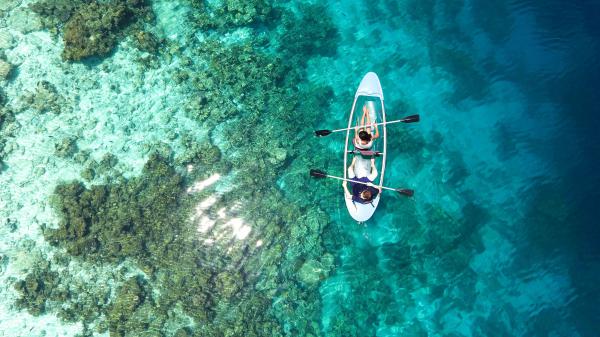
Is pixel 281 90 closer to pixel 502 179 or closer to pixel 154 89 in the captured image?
pixel 154 89

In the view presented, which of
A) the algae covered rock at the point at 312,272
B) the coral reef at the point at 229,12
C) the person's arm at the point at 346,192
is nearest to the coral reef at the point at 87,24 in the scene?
the coral reef at the point at 229,12

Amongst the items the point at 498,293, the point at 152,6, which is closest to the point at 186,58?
the point at 152,6

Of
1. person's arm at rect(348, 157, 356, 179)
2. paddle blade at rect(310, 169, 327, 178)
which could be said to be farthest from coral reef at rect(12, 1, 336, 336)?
person's arm at rect(348, 157, 356, 179)

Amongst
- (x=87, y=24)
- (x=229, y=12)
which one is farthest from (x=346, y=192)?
(x=87, y=24)

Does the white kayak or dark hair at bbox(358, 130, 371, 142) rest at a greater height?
dark hair at bbox(358, 130, 371, 142)

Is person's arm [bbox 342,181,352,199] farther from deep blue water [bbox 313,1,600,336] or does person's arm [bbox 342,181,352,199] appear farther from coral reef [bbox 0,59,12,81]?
coral reef [bbox 0,59,12,81]
